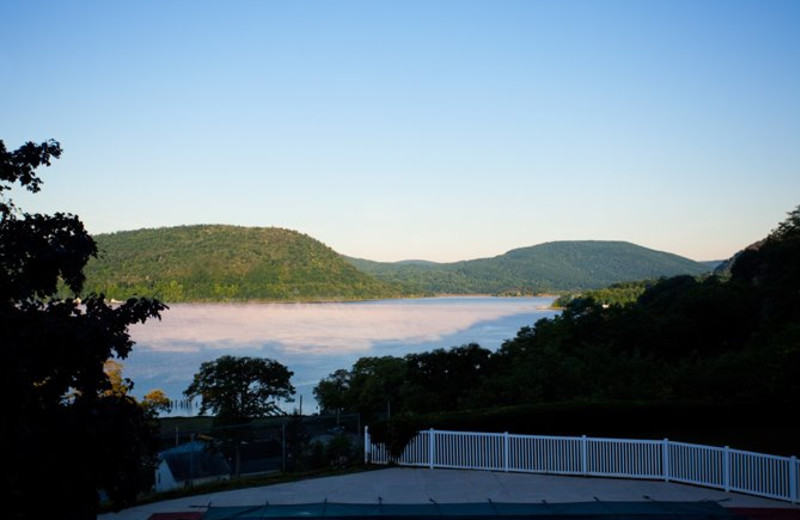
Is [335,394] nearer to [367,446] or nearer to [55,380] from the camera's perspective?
[367,446]

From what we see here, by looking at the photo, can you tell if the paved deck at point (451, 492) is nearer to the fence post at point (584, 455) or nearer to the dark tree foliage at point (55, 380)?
the fence post at point (584, 455)

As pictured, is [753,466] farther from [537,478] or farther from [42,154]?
[42,154]

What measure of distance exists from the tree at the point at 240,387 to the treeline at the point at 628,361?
503 cm

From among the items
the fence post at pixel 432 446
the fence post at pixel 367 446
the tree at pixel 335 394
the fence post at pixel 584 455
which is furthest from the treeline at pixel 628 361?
the fence post at pixel 367 446

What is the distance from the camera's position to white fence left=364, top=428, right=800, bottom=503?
16.5 m

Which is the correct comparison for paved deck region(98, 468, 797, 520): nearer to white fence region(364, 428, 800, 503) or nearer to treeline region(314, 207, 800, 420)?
white fence region(364, 428, 800, 503)

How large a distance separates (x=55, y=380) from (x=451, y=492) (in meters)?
10.4

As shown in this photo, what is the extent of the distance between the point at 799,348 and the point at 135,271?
17207cm

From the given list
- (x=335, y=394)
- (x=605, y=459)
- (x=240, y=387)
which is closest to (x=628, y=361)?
(x=605, y=459)

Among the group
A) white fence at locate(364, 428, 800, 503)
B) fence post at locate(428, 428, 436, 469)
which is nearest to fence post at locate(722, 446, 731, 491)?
white fence at locate(364, 428, 800, 503)

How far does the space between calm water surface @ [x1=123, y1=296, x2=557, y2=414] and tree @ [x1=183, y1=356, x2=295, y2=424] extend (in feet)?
68.3

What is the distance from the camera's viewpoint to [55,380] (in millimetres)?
9523

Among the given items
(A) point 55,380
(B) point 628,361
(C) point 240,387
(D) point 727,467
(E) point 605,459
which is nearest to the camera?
(A) point 55,380

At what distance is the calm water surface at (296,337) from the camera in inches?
3250
